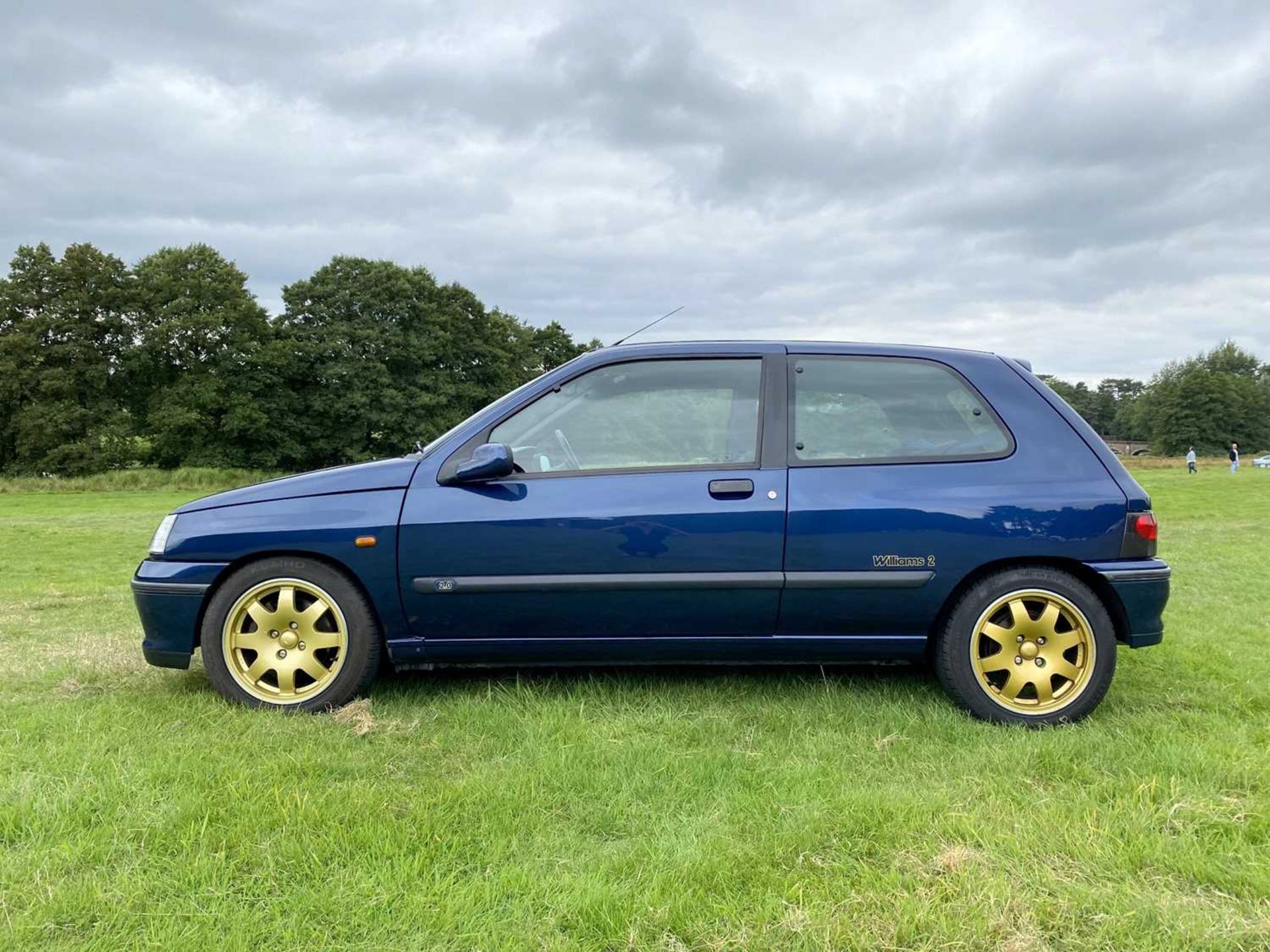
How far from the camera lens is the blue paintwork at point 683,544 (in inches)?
135

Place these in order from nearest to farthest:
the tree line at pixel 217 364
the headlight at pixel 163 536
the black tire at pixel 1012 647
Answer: the black tire at pixel 1012 647 → the headlight at pixel 163 536 → the tree line at pixel 217 364

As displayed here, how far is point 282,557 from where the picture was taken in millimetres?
3621

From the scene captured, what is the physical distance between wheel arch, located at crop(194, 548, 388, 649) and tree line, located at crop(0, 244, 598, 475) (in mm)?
31979

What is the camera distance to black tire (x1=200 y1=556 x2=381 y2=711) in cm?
356

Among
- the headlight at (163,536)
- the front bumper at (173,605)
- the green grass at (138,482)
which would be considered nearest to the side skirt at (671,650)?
the front bumper at (173,605)

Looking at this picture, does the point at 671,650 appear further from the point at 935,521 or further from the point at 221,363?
the point at 221,363

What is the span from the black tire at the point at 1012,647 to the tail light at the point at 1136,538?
0.22 m

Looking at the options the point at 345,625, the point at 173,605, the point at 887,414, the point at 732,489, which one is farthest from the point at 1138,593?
the point at 173,605

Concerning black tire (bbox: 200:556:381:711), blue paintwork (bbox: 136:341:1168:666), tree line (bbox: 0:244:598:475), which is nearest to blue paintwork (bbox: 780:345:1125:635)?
blue paintwork (bbox: 136:341:1168:666)

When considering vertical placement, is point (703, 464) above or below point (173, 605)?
above

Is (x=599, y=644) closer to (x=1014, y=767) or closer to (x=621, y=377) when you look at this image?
(x=621, y=377)

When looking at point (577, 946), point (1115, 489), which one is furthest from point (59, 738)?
point (1115, 489)

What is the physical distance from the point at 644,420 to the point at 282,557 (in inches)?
65.7

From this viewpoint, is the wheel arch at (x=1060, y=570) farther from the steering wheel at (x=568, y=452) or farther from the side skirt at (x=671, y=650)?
the steering wheel at (x=568, y=452)
